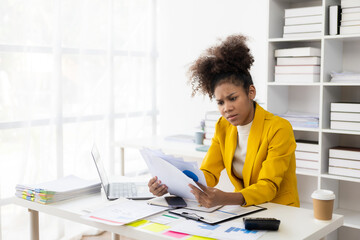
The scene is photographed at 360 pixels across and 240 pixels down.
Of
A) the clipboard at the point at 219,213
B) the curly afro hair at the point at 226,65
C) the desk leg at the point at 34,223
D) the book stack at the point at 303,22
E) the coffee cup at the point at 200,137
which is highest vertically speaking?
the book stack at the point at 303,22

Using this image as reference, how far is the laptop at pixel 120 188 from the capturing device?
1857 millimetres

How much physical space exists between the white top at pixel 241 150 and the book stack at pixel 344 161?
100 centimetres

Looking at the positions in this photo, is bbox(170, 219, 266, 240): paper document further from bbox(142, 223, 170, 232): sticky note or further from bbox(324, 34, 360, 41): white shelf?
bbox(324, 34, 360, 41): white shelf

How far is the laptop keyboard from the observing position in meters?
1.90

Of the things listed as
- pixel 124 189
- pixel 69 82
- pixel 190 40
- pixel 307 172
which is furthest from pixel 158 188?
pixel 190 40

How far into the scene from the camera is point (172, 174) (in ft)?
5.65

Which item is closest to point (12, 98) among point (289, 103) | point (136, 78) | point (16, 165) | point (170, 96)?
point (16, 165)

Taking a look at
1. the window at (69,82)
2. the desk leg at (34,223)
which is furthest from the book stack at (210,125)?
the desk leg at (34,223)

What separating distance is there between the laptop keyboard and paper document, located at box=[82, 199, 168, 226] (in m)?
0.10

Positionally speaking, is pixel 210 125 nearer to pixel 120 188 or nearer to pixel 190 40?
pixel 190 40

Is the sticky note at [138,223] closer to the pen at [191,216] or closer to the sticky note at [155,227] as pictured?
the sticky note at [155,227]

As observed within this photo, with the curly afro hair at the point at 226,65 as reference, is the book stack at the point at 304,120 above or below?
below

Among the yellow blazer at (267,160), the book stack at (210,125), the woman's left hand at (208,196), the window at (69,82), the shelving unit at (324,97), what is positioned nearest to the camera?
the woman's left hand at (208,196)

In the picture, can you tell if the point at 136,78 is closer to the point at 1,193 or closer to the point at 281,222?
the point at 1,193
